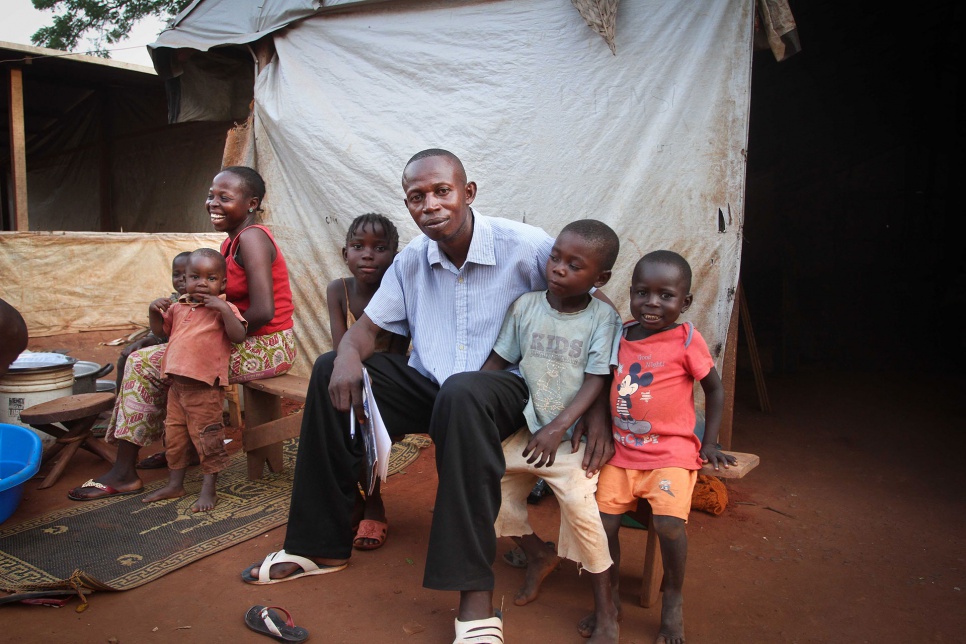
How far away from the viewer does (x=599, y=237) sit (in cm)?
216

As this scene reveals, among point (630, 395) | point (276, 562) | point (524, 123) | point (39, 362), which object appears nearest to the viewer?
point (630, 395)

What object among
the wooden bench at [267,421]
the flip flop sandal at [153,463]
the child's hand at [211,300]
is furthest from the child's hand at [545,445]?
the flip flop sandal at [153,463]

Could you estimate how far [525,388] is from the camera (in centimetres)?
226

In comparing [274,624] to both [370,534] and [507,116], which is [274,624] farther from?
[507,116]

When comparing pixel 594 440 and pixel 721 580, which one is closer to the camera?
pixel 594 440

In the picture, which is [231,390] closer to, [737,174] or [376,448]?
[376,448]

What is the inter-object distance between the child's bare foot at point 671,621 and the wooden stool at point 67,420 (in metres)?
2.88

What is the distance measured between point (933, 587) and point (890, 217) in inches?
228

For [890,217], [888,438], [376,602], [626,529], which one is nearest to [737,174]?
[626,529]

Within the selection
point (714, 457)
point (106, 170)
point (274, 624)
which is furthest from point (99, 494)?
point (106, 170)

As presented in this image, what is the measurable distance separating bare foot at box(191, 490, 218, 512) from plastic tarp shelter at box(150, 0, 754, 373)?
149 cm

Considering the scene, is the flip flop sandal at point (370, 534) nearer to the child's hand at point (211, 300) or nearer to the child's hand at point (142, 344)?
the child's hand at point (211, 300)

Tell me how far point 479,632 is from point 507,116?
290cm

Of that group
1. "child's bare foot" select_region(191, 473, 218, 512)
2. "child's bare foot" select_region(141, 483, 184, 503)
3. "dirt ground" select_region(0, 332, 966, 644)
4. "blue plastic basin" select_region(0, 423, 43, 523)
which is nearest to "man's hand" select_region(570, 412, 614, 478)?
"dirt ground" select_region(0, 332, 966, 644)
